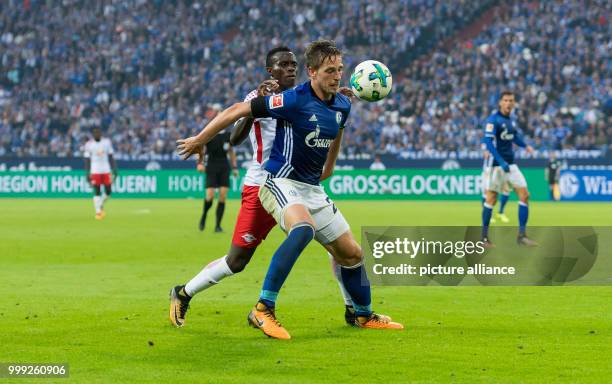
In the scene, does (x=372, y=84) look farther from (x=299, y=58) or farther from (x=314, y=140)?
(x=299, y=58)

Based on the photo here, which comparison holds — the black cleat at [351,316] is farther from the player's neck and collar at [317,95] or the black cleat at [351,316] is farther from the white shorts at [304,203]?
the player's neck and collar at [317,95]

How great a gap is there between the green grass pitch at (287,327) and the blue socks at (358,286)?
222mm

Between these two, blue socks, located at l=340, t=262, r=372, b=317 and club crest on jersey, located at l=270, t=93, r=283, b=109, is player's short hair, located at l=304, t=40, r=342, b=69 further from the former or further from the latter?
blue socks, located at l=340, t=262, r=372, b=317

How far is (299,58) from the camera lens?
4588 centimetres

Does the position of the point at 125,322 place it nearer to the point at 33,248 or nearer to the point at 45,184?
the point at 33,248

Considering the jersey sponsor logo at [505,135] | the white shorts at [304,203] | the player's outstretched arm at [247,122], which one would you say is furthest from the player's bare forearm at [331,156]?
the jersey sponsor logo at [505,135]

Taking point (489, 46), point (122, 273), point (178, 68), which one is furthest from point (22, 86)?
point (122, 273)

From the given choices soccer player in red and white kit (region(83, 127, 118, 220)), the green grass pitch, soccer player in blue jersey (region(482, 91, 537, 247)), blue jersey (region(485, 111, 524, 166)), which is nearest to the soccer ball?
the green grass pitch

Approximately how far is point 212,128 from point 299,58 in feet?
128

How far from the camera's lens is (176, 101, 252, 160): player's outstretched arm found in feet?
24.3

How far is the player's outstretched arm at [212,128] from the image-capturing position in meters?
7.42

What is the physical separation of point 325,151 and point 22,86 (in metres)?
43.5

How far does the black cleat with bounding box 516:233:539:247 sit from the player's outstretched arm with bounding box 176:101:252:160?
9499mm

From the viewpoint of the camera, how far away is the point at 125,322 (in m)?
8.55
